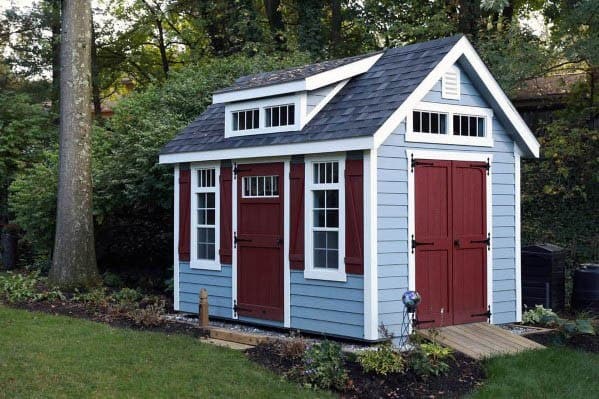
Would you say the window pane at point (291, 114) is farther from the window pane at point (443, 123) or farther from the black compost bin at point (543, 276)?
the black compost bin at point (543, 276)

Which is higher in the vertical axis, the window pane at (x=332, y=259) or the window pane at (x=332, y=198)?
the window pane at (x=332, y=198)

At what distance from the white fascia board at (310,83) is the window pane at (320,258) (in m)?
2.03

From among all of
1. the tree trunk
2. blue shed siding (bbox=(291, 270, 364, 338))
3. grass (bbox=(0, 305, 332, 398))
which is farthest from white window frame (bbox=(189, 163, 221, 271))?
the tree trunk

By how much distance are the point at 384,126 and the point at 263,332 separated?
3.23 metres

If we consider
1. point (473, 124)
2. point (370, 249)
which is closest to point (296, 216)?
point (370, 249)

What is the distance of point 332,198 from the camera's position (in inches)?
368

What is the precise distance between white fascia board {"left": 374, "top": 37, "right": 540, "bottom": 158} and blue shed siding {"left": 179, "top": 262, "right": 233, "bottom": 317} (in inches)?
130

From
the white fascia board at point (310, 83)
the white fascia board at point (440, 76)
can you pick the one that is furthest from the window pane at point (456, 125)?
the white fascia board at point (310, 83)

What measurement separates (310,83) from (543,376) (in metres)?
4.41

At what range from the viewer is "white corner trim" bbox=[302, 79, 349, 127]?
32.5 feet

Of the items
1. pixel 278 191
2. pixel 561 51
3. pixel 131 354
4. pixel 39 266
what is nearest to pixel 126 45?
pixel 39 266

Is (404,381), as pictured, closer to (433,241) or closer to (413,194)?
(433,241)

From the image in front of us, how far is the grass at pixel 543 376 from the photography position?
725 cm

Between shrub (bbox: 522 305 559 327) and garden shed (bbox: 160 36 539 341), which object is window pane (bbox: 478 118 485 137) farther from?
shrub (bbox: 522 305 559 327)
